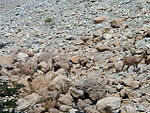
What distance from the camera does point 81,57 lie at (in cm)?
757

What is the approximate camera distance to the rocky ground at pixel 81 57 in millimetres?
5789

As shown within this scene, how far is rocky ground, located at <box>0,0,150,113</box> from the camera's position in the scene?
5789 mm

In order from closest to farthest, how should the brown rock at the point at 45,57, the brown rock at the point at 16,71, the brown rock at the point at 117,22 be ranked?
1. the brown rock at the point at 16,71
2. the brown rock at the point at 45,57
3. the brown rock at the point at 117,22

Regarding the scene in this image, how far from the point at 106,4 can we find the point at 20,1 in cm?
814

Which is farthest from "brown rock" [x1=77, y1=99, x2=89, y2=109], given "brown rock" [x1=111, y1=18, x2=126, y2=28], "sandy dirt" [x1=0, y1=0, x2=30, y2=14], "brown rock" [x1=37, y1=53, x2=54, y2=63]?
"sandy dirt" [x1=0, y1=0, x2=30, y2=14]

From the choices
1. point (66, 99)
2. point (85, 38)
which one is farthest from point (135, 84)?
point (85, 38)

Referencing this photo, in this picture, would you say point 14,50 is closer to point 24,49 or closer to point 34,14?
point 24,49

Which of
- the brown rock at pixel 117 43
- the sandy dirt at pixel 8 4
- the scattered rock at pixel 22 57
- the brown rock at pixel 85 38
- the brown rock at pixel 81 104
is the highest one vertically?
the brown rock at pixel 117 43

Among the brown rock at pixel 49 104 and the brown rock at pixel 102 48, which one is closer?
the brown rock at pixel 49 104

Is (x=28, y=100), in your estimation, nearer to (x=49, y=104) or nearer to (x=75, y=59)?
(x=49, y=104)

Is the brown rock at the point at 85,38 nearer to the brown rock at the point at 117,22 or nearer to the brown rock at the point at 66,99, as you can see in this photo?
the brown rock at the point at 117,22

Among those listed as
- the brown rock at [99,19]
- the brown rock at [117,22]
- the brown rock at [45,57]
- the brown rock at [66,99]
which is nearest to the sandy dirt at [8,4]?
the brown rock at [99,19]

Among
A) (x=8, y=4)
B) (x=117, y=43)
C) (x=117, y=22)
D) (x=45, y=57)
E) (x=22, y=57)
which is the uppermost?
(x=117, y=22)

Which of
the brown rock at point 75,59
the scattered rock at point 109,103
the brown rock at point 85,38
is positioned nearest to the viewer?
the scattered rock at point 109,103
